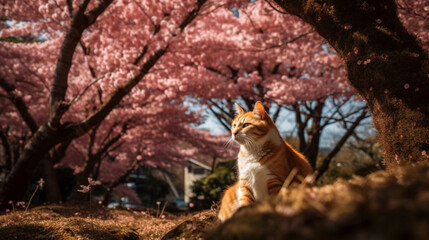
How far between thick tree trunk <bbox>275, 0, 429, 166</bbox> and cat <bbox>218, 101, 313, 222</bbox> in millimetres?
741

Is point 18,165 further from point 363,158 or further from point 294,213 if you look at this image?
point 363,158

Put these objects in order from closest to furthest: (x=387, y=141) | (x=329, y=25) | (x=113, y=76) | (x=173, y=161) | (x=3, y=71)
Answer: (x=387, y=141) < (x=329, y=25) < (x=113, y=76) < (x=3, y=71) < (x=173, y=161)

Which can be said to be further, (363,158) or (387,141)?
(363,158)

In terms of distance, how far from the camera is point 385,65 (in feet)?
7.25

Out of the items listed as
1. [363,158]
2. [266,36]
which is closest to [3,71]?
[266,36]

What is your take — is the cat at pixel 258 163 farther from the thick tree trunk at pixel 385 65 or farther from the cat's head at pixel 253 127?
the thick tree trunk at pixel 385 65

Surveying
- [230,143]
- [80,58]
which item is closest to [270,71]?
[80,58]

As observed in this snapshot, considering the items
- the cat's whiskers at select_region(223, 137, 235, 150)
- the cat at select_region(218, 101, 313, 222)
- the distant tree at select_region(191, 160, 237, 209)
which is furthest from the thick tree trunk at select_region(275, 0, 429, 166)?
the distant tree at select_region(191, 160, 237, 209)

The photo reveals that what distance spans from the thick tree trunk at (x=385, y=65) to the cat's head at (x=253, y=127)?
35.1 inches

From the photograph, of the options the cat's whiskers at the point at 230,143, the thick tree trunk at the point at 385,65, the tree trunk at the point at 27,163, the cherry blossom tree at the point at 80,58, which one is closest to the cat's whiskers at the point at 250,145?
the cat's whiskers at the point at 230,143

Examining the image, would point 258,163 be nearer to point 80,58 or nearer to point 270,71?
point 270,71

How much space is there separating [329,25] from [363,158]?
19348mm

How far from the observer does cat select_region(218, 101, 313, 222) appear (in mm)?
1886

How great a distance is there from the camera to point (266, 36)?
418 inches
